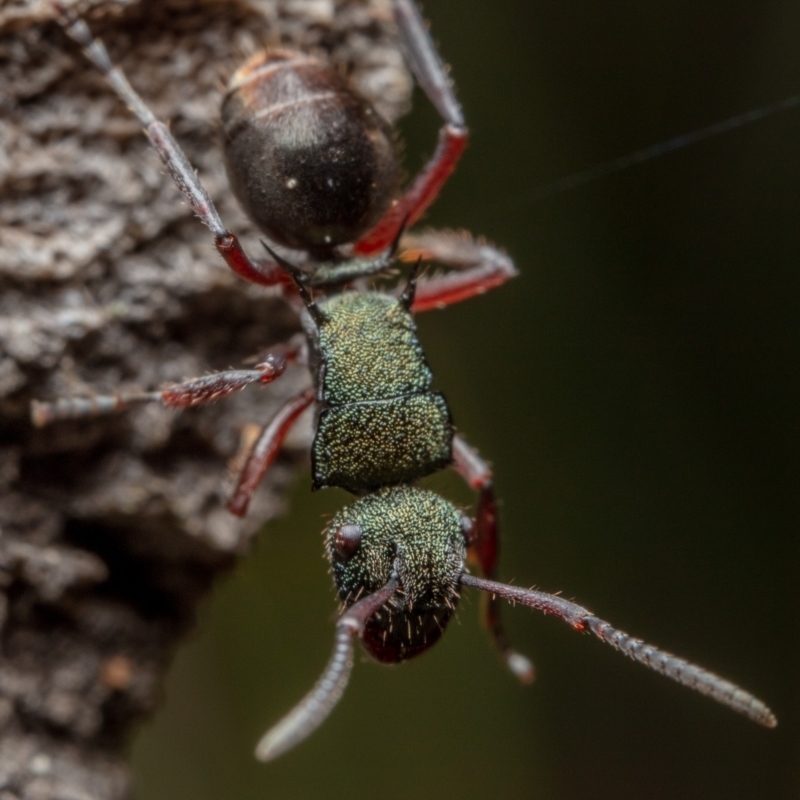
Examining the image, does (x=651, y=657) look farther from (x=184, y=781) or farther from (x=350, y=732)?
(x=184, y=781)

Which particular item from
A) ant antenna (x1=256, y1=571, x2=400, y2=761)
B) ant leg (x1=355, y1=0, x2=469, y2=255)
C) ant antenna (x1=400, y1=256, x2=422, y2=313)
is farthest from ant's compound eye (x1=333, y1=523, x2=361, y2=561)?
ant leg (x1=355, y1=0, x2=469, y2=255)

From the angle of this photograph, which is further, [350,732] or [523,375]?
[523,375]

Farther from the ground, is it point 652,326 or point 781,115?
point 781,115

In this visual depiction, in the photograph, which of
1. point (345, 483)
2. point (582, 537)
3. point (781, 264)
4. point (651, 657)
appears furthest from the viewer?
point (582, 537)

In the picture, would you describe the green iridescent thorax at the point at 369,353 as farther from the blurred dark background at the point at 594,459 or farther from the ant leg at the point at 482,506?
the blurred dark background at the point at 594,459

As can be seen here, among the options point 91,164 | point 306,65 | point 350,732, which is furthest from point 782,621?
point 91,164

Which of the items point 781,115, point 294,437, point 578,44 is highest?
point 578,44

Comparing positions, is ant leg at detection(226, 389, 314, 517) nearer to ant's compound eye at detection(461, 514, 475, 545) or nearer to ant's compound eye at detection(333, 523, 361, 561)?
ant's compound eye at detection(333, 523, 361, 561)

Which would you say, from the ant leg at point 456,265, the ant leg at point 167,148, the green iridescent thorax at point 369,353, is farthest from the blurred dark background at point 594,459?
the ant leg at point 167,148
